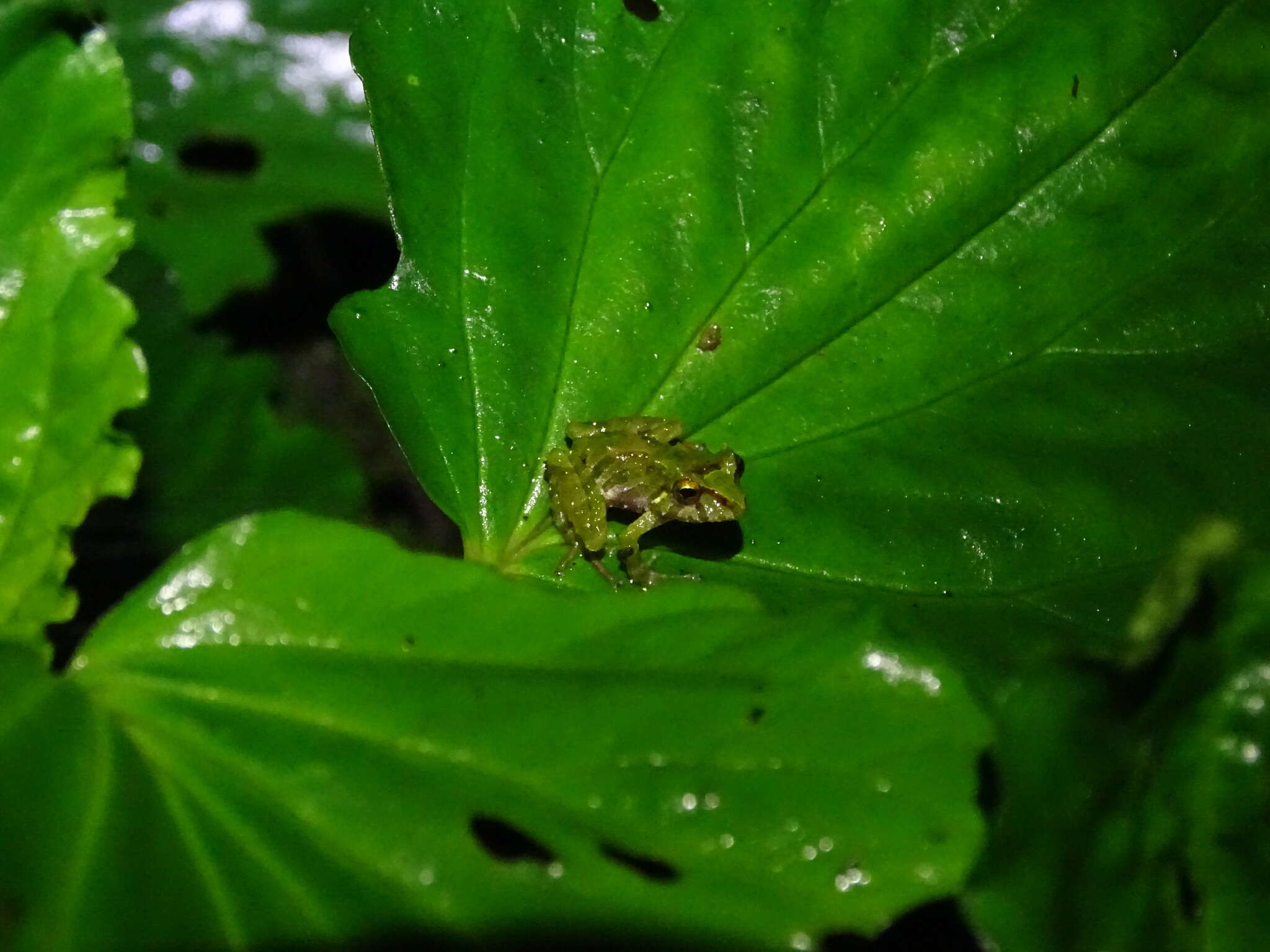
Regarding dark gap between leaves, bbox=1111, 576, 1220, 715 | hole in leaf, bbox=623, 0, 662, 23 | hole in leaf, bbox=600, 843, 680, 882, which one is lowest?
hole in leaf, bbox=600, 843, 680, 882

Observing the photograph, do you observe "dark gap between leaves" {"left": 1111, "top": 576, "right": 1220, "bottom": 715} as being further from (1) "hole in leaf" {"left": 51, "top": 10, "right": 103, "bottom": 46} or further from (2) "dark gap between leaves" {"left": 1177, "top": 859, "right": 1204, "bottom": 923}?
(1) "hole in leaf" {"left": 51, "top": 10, "right": 103, "bottom": 46}

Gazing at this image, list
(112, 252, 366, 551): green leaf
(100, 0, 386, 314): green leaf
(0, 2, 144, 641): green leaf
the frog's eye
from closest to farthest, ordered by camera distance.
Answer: (0, 2, 144, 641): green leaf, the frog's eye, (112, 252, 366, 551): green leaf, (100, 0, 386, 314): green leaf

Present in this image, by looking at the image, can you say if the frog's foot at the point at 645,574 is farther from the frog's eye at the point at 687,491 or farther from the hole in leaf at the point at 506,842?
the hole in leaf at the point at 506,842

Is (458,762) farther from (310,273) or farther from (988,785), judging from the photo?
(310,273)

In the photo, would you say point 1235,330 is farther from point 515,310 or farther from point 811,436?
point 515,310

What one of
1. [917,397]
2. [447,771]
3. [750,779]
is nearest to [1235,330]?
[917,397]

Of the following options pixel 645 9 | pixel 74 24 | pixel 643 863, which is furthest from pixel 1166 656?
pixel 74 24

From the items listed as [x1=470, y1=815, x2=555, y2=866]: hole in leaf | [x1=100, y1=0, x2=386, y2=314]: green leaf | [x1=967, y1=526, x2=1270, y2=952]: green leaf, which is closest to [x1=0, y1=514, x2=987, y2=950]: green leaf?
[x1=470, y1=815, x2=555, y2=866]: hole in leaf
